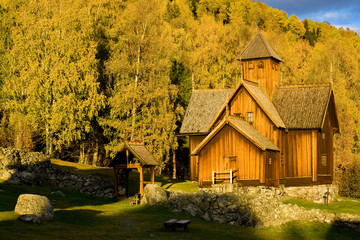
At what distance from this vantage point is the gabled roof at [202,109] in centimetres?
5212

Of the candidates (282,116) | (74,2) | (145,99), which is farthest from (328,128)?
(74,2)

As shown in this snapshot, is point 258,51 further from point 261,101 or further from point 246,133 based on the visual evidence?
point 246,133

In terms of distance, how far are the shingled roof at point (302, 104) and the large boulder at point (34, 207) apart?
2719 cm

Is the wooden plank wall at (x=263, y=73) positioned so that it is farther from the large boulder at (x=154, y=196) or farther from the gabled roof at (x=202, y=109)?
the large boulder at (x=154, y=196)

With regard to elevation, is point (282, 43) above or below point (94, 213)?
above

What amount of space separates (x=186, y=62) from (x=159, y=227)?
5393 cm

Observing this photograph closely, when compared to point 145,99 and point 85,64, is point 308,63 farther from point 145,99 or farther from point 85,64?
point 85,64

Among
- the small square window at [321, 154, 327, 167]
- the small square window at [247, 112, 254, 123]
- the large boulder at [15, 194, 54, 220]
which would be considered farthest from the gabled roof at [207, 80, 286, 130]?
the large boulder at [15, 194, 54, 220]

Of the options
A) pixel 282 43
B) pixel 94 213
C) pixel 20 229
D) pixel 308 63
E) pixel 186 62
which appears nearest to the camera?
pixel 20 229

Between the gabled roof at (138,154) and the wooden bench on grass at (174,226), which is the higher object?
the gabled roof at (138,154)

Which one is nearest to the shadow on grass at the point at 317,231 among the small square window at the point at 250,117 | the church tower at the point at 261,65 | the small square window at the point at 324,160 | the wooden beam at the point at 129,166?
the wooden beam at the point at 129,166

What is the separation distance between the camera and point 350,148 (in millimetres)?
69938

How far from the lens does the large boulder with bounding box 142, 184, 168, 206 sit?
36469 mm

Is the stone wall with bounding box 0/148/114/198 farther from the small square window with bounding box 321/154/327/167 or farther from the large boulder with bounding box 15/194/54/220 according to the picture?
the small square window with bounding box 321/154/327/167
